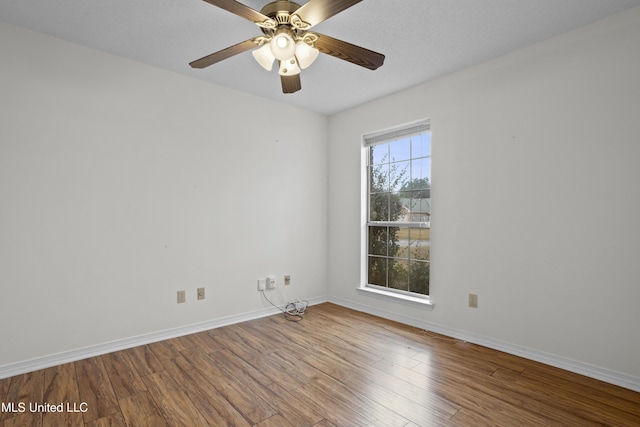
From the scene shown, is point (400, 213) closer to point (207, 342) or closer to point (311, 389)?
point (311, 389)

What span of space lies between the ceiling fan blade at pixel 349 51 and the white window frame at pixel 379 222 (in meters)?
1.42

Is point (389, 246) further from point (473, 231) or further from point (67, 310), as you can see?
point (67, 310)

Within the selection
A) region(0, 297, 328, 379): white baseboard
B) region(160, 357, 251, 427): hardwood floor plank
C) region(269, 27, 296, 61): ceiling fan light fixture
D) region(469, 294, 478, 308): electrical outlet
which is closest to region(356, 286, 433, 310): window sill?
region(469, 294, 478, 308): electrical outlet

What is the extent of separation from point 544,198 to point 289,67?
212 centimetres

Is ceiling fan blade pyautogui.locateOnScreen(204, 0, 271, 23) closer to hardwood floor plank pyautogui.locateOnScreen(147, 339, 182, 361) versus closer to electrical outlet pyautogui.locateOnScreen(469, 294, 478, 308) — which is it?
hardwood floor plank pyautogui.locateOnScreen(147, 339, 182, 361)

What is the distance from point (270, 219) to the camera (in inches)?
144

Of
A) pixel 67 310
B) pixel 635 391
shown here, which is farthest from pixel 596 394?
pixel 67 310

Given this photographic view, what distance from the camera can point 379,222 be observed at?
3.72 meters

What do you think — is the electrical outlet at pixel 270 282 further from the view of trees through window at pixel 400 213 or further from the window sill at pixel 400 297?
the view of trees through window at pixel 400 213

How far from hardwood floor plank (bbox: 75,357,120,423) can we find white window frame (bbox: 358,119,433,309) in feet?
8.28

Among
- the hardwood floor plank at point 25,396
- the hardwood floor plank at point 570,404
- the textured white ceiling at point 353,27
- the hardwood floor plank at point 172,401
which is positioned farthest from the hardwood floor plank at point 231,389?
the textured white ceiling at point 353,27

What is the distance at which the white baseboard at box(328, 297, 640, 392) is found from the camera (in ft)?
6.90

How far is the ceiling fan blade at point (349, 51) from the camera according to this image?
1878mm

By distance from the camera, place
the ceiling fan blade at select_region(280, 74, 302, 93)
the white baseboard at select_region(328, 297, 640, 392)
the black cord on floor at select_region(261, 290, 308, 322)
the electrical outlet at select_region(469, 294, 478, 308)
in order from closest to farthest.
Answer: the white baseboard at select_region(328, 297, 640, 392) → the ceiling fan blade at select_region(280, 74, 302, 93) → the electrical outlet at select_region(469, 294, 478, 308) → the black cord on floor at select_region(261, 290, 308, 322)
